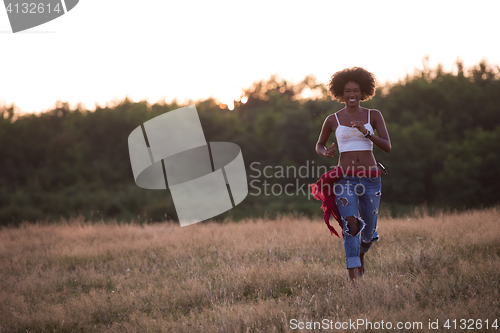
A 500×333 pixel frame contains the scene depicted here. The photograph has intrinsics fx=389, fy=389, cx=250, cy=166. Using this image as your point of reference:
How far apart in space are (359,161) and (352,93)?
2.64 feet

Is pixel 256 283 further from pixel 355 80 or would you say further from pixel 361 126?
pixel 355 80

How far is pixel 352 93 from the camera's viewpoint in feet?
14.5

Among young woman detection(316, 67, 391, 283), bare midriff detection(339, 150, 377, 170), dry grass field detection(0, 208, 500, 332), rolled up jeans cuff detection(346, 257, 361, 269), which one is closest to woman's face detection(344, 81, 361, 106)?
young woman detection(316, 67, 391, 283)

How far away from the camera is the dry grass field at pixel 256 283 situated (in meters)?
3.76

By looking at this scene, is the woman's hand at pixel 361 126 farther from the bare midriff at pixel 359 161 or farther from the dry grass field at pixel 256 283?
the dry grass field at pixel 256 283

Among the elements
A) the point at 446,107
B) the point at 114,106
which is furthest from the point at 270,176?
the point at 114,106

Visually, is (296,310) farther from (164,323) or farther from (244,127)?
(244,127)

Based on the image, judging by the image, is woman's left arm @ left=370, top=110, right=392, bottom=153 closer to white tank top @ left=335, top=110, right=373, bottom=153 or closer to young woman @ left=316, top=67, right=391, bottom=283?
young woman @ left=316, top=67, right=391, bottom=283

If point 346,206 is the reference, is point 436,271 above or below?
below

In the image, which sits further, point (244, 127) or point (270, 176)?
point (244, 127)

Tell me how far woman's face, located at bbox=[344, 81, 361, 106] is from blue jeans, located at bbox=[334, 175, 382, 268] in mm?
860

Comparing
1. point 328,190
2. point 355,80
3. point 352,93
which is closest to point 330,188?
point 328,190

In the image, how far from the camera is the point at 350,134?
167 inches

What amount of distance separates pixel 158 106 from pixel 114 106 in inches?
181
